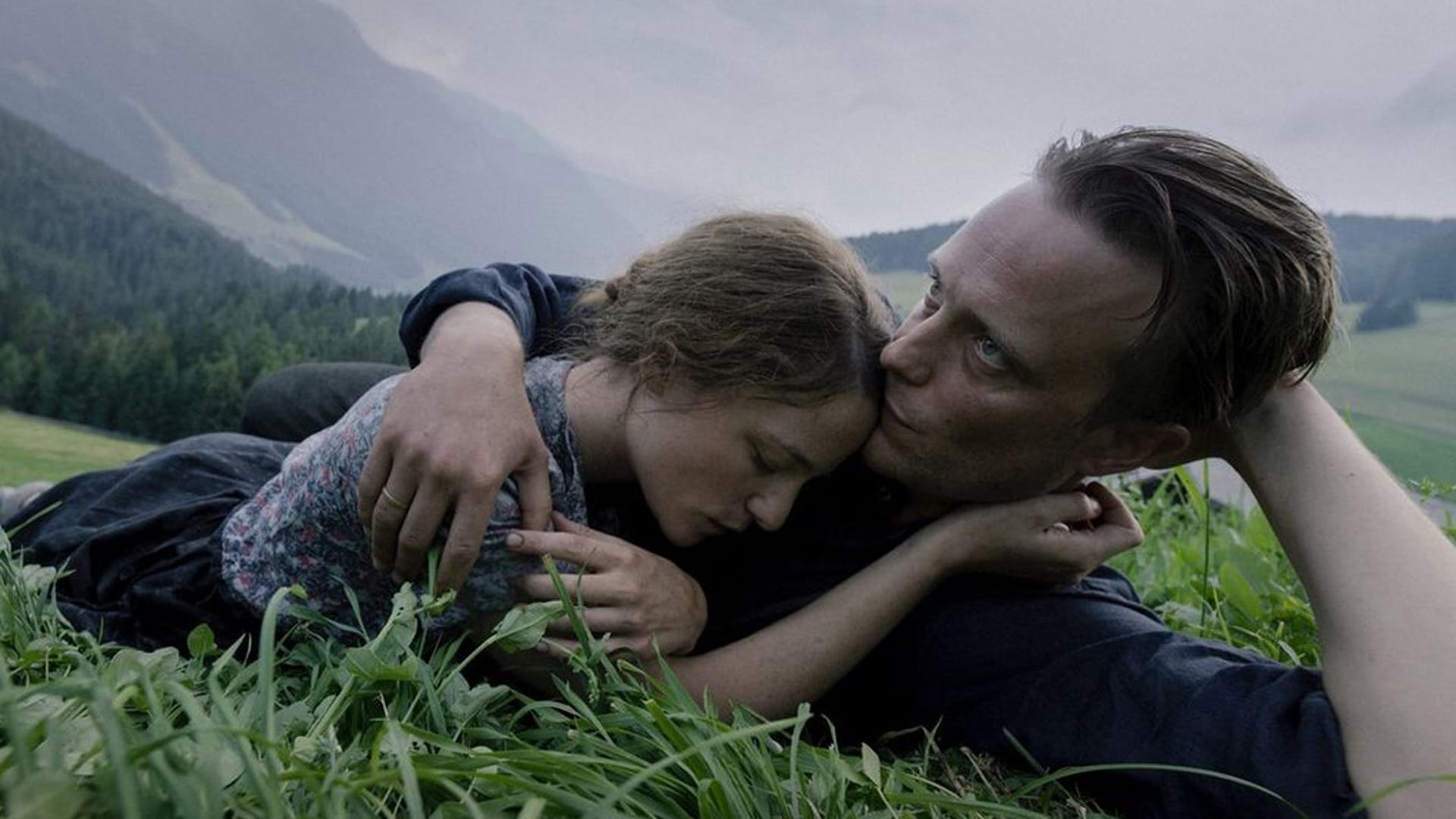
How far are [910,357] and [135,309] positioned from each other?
631cm

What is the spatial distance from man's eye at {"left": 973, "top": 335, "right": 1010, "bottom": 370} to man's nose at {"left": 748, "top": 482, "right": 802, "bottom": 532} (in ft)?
1.20

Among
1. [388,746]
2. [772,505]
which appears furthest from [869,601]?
[388,746]

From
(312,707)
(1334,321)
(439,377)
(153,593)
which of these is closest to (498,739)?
(312,707)

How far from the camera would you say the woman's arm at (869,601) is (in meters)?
1.58

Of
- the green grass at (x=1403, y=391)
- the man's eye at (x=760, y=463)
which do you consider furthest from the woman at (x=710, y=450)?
the green grass at (x=1403, y=391)

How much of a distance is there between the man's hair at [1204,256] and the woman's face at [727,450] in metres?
0.44

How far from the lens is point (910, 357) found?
1633 millimetres

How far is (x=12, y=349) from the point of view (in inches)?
276

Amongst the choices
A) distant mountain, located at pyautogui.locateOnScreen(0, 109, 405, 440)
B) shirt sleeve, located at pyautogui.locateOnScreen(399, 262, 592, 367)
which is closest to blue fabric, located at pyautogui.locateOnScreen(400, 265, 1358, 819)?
shirt sleeve, located at pyautogui.locateOnScreen(399, 262, 592, 367)

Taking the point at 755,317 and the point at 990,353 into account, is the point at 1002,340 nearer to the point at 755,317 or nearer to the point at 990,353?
the point at 990,353

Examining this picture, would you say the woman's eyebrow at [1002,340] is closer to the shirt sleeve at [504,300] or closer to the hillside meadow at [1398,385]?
the hillside meadow at [1398,385]

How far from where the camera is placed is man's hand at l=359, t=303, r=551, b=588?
1.37m

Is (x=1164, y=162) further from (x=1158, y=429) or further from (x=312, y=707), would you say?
(x=312, y=707)

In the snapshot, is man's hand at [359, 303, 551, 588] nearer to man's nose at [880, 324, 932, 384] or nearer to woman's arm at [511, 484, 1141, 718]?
woman's arm at [511, 484, 1141, 718]
